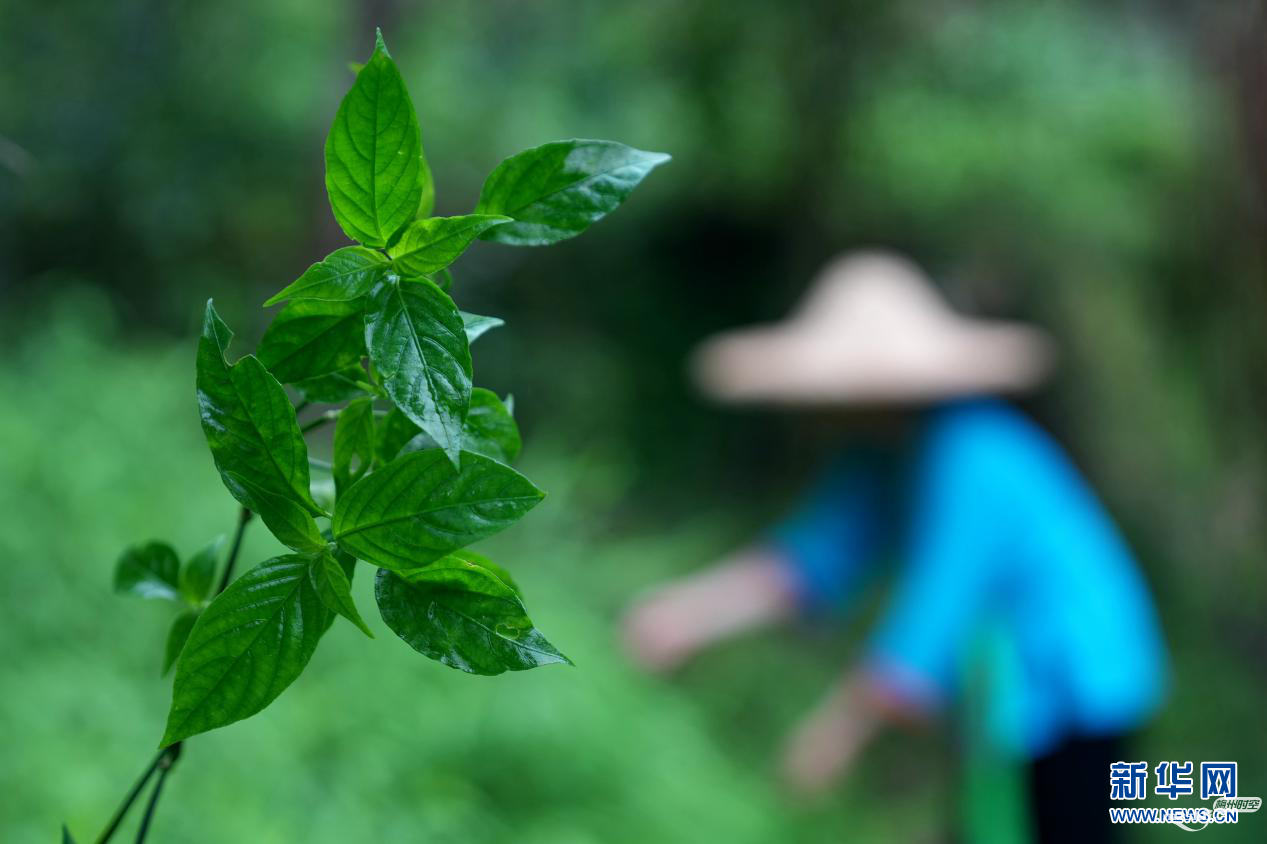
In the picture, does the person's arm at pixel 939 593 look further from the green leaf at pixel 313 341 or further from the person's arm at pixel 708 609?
the green leaf at pixel 313 341

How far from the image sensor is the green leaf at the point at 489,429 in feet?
0.89

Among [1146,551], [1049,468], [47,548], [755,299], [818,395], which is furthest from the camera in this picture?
[755,299]

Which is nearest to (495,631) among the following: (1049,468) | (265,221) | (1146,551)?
(1049,468)

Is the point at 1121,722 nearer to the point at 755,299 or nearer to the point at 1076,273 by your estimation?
the point at 1076,273

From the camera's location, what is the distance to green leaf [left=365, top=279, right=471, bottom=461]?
22cm

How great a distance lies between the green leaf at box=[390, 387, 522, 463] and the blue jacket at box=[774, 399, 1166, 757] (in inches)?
63.7

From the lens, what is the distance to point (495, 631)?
224 mm

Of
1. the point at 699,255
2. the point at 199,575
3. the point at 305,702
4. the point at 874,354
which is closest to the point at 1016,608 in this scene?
the point at 874,354

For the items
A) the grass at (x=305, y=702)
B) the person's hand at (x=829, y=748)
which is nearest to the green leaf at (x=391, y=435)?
the grass at (x=305, y=702)

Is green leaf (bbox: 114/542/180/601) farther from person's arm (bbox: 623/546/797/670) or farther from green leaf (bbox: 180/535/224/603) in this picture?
person's arm (bbox: 623/546/797/670)

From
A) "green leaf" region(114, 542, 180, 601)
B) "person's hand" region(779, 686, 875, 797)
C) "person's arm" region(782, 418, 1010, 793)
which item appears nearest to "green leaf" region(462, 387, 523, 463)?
"green leaf" region(114, 542, 180, 601)

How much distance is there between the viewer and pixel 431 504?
0.73ft

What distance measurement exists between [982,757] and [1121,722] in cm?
23

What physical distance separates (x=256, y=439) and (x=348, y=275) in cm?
4
